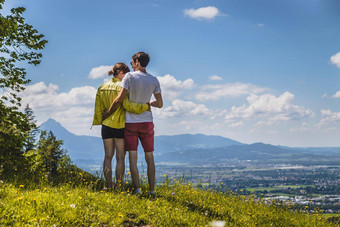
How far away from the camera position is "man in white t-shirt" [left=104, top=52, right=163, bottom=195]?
6352 mm

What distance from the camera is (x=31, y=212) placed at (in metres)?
4.52

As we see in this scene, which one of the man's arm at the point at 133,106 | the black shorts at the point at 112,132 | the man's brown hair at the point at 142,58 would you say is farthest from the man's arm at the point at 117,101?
the man's brown hair at the point at 142,58

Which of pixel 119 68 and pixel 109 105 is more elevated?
pixel 119 68

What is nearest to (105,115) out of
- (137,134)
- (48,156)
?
(137,134)

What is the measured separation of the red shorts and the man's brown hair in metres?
1.21

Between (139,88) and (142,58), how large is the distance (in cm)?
61

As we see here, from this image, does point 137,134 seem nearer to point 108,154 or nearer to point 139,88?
point 108,154

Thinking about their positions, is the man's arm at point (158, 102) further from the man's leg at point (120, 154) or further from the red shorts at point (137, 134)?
the man's leg at point (120, 154)

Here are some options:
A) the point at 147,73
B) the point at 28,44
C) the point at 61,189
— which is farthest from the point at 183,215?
the point at 28,44

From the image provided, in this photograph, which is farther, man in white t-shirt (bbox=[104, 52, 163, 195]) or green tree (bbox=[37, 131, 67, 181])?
green tree (bbox=[37, 131, 67, 181])

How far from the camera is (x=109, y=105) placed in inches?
262

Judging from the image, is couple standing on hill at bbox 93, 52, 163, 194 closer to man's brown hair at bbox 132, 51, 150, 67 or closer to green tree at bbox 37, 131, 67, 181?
man's brown hair at bbox 132, 51, 150, 67

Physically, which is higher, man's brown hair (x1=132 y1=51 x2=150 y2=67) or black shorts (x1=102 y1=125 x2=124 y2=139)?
man's brown hair (x1=132 y1=51 x2=150 y2=67)

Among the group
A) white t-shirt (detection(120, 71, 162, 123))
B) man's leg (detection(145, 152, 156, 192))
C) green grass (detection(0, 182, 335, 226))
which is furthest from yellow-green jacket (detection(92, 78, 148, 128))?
green grass (detection(0, 182, 335, 226))
